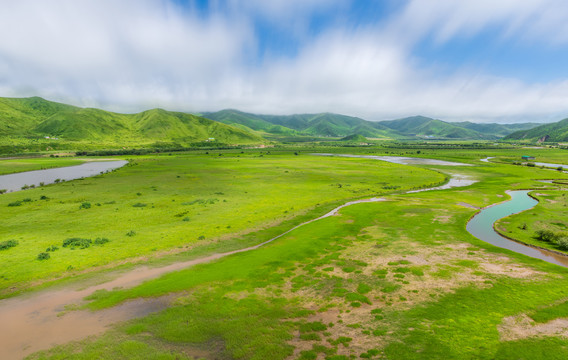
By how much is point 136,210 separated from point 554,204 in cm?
10519

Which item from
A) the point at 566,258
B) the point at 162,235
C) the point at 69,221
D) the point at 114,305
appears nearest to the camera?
the point at 114,305

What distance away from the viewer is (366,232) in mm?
46656

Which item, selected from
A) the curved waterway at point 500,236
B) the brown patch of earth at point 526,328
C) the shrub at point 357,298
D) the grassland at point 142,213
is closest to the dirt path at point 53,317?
the grassland at point 142,213

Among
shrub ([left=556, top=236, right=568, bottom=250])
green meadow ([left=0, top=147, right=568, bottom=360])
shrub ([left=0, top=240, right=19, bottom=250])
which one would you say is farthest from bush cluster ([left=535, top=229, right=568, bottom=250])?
shrub ([left=0, top=240, right=19, bottom=250])

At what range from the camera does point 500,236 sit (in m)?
45.0

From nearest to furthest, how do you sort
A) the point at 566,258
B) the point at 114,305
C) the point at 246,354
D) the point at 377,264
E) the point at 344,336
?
the point at 246,354 < the point at 344,336 < the point at 114,305 < the point at 377,264 < the point at 566,258

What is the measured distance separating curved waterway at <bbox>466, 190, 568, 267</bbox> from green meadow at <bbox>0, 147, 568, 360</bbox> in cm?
265

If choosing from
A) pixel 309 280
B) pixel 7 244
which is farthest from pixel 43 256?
pixel 309 280

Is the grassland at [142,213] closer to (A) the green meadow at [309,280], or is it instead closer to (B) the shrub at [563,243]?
(A) the green meadow at [309,280]

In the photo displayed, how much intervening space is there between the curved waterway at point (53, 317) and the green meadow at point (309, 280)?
3.96 feet

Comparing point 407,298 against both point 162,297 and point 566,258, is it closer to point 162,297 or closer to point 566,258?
point 162,297

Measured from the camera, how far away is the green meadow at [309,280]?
1884cm

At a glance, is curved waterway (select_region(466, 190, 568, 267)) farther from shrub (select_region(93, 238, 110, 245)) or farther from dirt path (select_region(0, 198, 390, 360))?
shrub (select_region(93, 238, 110, 245))

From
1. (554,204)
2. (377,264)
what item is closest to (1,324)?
(377,264)
